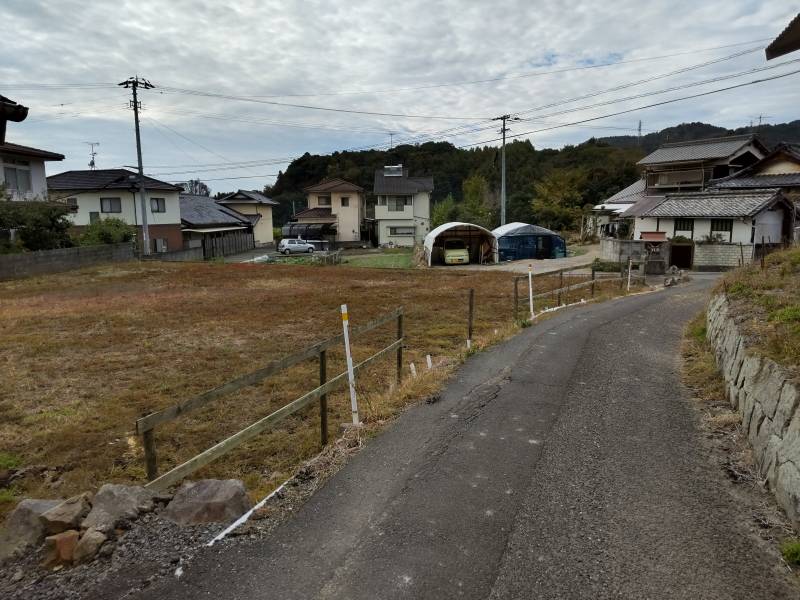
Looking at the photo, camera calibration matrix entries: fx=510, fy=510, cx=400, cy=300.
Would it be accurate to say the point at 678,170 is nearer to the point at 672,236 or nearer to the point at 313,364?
the point at 672,236

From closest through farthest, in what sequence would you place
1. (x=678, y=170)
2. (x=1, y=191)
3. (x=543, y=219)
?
(x=1, y=191), (x=678, y=170), (x=543, y=219)

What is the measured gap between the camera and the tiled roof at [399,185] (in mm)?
52628

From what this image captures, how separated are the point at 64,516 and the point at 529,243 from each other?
3561 cm

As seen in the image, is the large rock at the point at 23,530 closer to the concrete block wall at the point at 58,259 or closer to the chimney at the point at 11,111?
the chimney at the point at 11,111

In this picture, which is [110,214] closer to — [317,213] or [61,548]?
[317,213]

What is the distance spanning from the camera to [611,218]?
156 feet

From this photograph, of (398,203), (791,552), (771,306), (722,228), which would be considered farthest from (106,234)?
(722,228)

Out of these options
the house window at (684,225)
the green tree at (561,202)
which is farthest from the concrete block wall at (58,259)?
the green tree at (561,202)

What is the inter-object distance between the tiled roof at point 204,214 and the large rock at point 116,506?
4347 centimetres

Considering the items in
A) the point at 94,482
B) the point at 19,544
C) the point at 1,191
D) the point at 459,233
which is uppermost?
the point at 1,191

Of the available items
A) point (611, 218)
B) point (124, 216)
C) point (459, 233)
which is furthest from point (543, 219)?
point (124, 216)

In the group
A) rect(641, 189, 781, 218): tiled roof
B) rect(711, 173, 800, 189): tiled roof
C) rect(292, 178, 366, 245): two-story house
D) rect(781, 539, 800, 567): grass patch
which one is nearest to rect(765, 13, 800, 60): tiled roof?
rect(781, 539, 800, 567): grass patch

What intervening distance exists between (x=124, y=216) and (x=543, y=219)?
134 ft

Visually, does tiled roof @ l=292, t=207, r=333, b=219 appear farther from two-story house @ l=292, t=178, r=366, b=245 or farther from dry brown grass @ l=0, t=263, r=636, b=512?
dry brown grass @ l=0, t=263, r=636, b=512
